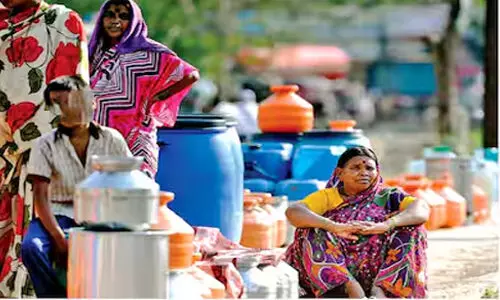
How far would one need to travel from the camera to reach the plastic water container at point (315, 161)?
1178 centimetres

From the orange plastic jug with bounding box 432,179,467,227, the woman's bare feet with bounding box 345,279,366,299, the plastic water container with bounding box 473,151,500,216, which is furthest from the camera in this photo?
the plastic water container with bounding box 473,151,500,216

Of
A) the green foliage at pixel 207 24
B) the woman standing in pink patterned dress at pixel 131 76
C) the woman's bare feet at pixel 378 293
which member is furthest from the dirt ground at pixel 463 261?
the green foliage at pixel 207 24

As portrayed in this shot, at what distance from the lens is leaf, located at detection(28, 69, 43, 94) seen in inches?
314

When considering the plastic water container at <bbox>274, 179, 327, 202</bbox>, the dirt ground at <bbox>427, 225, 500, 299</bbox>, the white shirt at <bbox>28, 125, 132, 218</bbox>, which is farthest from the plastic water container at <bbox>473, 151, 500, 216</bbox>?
the white shirt at <bbox>28, 125, 132, 218</bbox>

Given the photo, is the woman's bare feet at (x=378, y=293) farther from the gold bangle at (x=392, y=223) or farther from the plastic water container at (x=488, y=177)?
the plastic water container at (x=488, y=177)

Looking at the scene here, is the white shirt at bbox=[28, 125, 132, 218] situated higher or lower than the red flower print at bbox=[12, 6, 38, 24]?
lower

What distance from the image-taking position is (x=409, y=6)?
3897 cm

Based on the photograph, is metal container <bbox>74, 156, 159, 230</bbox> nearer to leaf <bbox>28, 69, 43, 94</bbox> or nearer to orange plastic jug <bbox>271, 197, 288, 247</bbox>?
leaf <bbox>28, 69, 43, 94</bbox>

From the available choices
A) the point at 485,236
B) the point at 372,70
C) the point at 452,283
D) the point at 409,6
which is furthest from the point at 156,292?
the point at 372,70

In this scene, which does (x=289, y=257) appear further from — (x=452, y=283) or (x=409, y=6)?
(x=409, y=6)

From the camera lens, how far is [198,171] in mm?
9766

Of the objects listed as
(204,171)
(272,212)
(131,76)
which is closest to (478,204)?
(272,212)

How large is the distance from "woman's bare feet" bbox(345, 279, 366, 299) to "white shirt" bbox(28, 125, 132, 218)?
5.55 feet

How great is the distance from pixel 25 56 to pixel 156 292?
2.11m
